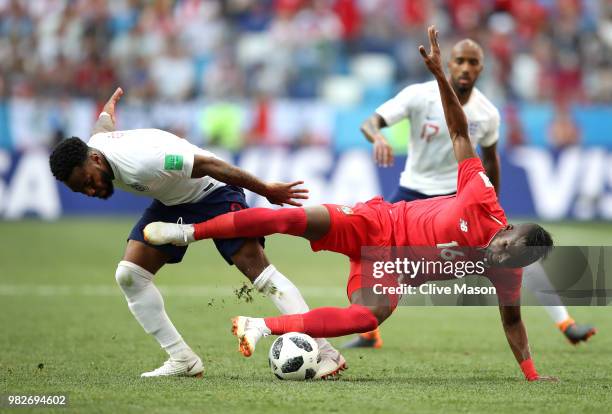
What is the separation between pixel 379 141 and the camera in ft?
27.5

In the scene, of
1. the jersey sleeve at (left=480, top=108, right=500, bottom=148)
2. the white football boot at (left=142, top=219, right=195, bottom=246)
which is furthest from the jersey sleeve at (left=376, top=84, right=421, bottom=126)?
the white football boot at (left=142, top=219, right=195, bottom=246)

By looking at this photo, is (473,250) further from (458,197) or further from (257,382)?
(257,382)

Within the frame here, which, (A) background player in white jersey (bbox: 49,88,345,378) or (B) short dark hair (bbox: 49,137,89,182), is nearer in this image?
(B) short dark hair (bbox: 49,137,89,182)

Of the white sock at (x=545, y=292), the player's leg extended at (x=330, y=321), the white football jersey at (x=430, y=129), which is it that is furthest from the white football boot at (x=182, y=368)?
the white sock at (x=545, y=292)

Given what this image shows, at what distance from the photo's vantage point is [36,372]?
7363 millimetres

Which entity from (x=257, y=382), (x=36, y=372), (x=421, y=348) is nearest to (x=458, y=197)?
(x=257, y=382)

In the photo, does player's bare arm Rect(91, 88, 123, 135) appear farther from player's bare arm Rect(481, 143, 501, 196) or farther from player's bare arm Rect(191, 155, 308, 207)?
player's bare arm Rect(481, 143, 501, 196)

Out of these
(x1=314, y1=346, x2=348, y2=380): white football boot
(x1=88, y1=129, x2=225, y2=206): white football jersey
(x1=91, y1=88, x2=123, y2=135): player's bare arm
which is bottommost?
(x1=314, y1=346, x2=348, y2=380): white football boot

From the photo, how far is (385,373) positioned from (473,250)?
48.8 inches

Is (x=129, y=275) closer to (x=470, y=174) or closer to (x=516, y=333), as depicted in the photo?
(x=470, y=174)

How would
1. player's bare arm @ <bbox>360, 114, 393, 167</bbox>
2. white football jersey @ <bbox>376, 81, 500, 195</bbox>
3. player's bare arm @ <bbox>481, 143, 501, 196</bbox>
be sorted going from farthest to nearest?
white football jersey @ <bbox>376, 81, 500, 195</bbox>
player's bare arm @ <bbox>481, 143, 501, 196</bbox>
player's bare arm @ <bbox>360, 114, 393, 167</bbox>

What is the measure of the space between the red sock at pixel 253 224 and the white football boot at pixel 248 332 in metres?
0.64

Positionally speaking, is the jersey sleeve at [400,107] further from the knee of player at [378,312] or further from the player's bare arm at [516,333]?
the knee of player at [378,312]

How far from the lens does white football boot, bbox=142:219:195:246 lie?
701cm
